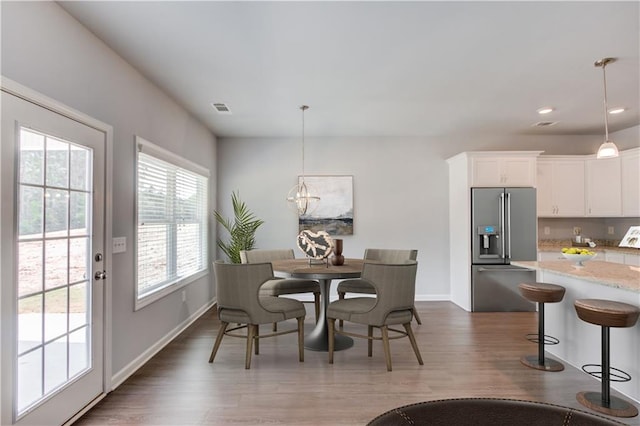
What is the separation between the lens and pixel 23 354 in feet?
6.14

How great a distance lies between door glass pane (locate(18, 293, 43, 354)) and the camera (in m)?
1.85

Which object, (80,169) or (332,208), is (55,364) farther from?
(332,208)

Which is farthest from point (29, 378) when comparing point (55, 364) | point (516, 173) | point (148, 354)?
point (516, 173)

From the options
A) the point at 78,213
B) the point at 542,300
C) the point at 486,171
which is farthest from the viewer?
the point at 486,171

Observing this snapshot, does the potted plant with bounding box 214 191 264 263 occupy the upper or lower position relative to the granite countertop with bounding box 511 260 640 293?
upper

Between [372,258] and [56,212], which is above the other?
[56,212]

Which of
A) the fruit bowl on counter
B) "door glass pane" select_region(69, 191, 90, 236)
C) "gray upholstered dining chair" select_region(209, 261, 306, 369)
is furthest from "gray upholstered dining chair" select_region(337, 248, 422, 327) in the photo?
"door glass pane" select_region(69, 191, 90, 236)

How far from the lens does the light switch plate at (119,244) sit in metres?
2.78

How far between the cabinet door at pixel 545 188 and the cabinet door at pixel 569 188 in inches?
2.3

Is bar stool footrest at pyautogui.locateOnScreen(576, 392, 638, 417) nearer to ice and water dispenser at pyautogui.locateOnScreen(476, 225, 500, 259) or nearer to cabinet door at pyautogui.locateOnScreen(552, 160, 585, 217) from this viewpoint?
ice and water dispenser at pyautogui.locateOnScreen(476, 225, 500, 259)

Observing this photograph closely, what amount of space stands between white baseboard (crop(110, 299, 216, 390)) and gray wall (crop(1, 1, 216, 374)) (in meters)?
0.04

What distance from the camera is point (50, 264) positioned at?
207 cm

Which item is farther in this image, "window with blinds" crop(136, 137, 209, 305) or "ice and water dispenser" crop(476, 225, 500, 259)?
"ice and water dispenser" crop(476, 225, 500, 259)

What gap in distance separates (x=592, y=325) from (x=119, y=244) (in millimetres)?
3845
